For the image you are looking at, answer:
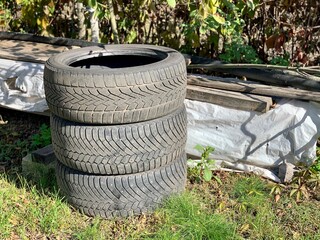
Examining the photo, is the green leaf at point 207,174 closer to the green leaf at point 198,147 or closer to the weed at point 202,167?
the weed at point 202,167

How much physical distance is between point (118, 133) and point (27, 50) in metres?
2.56

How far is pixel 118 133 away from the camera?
336 cm

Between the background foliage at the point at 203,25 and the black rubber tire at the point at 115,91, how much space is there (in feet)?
3.67

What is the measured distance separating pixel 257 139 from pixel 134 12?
2.88m

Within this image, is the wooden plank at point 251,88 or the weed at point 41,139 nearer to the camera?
the wooden plank at point 251,88

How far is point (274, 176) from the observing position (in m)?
4.17

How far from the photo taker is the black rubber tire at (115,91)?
3.25 metres

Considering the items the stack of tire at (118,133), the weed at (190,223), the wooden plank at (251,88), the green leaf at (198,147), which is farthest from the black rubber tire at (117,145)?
the wooden plank at (251,88)

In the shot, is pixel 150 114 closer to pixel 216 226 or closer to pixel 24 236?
pixel 216 226

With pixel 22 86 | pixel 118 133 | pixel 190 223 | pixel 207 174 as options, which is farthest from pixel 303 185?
pixel 22 86

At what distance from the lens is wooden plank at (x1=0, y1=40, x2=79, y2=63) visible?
515cm

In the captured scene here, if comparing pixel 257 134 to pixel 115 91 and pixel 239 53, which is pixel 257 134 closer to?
A: pixel 239 53

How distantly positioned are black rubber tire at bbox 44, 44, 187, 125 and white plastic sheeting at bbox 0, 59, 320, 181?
831 millimetres

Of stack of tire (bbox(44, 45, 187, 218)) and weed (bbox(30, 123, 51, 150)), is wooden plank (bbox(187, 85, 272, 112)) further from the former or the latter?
weed (bbox(30, 123, 51, 150))
